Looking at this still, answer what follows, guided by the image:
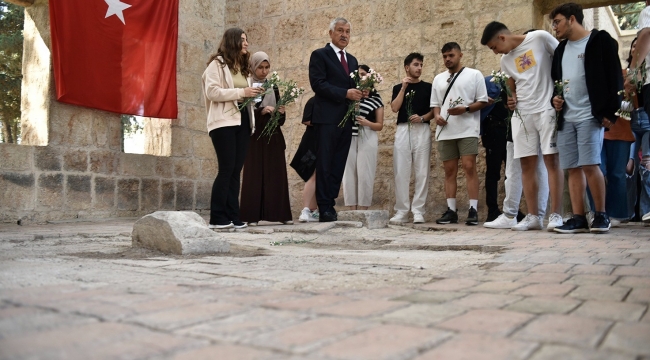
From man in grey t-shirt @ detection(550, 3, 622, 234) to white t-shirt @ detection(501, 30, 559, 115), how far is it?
0.61 ft

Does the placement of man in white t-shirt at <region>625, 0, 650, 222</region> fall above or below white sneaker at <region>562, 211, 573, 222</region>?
above

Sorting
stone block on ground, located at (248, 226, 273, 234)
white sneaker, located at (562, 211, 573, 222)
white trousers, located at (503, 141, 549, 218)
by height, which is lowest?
stone block on ground, located at (248, 226, 273, 234)

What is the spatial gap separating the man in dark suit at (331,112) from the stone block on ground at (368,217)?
0.11 metres

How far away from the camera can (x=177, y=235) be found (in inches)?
116

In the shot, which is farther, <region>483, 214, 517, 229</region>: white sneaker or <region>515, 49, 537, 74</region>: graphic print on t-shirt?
<region>483, 214, 517, 229</region>: white sneaker

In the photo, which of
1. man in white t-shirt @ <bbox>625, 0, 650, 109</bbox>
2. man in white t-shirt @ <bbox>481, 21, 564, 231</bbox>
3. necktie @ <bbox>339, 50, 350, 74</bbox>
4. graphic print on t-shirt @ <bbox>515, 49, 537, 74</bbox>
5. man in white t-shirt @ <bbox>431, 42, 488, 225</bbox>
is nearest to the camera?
man in white t-shirt @ <bbox>625, 0, 650, 109</bbox>

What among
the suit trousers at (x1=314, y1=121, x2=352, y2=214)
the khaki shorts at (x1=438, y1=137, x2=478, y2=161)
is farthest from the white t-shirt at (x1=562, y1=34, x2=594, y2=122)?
the suit trousers at (x1=314, y1=121, x2=352, y2=214)

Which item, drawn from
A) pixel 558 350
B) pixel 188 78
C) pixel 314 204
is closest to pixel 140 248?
pixel 558 350

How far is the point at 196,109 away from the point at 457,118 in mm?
3601

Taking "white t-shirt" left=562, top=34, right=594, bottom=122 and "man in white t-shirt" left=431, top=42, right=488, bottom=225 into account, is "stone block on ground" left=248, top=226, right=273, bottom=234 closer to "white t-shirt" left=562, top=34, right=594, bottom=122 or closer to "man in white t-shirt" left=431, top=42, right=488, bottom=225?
"man in white t-shirt" left=431, top=42, right=488, bottom=225

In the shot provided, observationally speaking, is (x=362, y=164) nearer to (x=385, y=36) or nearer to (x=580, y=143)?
(x=385, y=36)

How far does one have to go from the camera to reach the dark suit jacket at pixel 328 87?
531cm

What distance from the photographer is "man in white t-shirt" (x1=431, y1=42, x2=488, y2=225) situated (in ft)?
18.9

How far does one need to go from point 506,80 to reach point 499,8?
7.06ft
